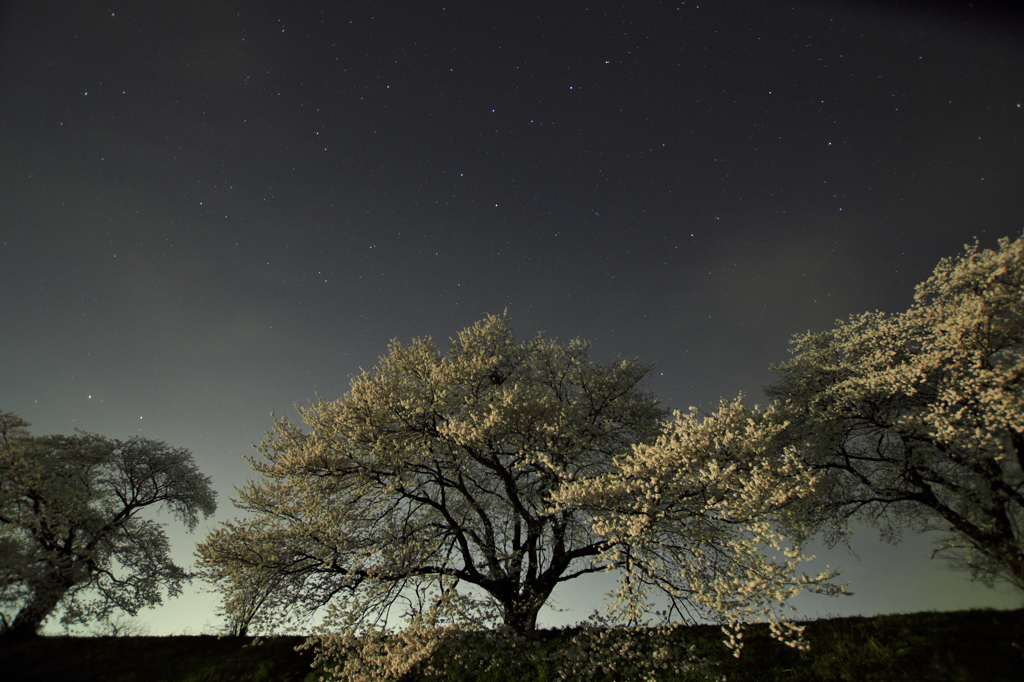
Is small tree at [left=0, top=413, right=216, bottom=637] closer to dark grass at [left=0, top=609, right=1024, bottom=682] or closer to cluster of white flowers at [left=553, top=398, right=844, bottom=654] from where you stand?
dark grass at [left=0, top=609, right=1024, bottom=682]

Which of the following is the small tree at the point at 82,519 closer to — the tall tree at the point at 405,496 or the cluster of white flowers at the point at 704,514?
the tall tree at the point at 405,496

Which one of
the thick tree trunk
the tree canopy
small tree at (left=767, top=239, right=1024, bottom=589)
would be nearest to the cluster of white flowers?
the tree canopy

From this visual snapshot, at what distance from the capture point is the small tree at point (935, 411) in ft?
47.5

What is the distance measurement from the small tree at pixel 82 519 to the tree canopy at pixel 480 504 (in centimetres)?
1261

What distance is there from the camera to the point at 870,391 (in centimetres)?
1789

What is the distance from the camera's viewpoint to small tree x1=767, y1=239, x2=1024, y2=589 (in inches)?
571

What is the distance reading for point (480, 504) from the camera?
17.8 metres

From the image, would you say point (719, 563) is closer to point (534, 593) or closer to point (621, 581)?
point (621, 581)

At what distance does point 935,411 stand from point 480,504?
54.2 feet

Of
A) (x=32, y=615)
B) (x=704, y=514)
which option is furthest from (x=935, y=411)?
(x=32, y=615)

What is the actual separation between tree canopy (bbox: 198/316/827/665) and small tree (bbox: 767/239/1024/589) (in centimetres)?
569

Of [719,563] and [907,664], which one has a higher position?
[719,563]

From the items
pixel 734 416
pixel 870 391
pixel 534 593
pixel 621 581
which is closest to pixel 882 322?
pixel 870 391

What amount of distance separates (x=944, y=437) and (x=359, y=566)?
19.6 metres
